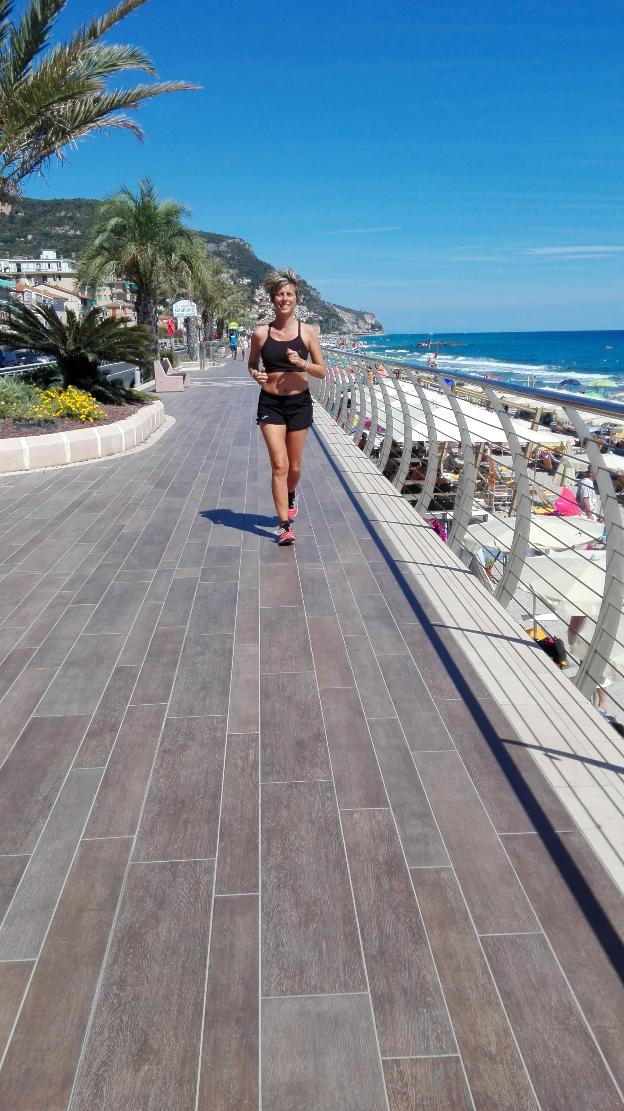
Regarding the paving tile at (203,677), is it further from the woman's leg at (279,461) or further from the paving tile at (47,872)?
the woman's leg at (279,461)

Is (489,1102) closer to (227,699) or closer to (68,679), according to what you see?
(227,699)

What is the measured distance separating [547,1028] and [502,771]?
1054 millimetres

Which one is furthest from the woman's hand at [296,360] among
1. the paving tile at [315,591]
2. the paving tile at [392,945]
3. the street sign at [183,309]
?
the street sign at [183,309]

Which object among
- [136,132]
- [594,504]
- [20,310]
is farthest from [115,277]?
[594,504]

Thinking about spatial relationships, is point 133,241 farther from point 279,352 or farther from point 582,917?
point 582,917

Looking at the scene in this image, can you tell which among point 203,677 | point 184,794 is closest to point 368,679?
point 203,677

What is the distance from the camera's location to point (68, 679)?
349 cm

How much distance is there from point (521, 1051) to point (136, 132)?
1394 cm

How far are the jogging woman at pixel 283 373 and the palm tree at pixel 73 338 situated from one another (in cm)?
660

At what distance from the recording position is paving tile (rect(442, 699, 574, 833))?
2.48 metres

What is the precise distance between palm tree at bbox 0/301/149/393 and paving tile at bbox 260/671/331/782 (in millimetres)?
9119

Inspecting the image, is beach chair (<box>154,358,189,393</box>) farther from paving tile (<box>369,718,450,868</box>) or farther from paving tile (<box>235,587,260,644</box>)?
paving tile (<box>369,718,450,868</box>)

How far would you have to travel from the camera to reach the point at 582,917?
2.06 meters

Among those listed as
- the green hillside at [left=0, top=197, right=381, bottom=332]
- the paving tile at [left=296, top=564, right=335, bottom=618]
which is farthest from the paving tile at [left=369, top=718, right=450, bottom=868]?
the green hillside at [left=0, top=197, right=381, bottom=332]
